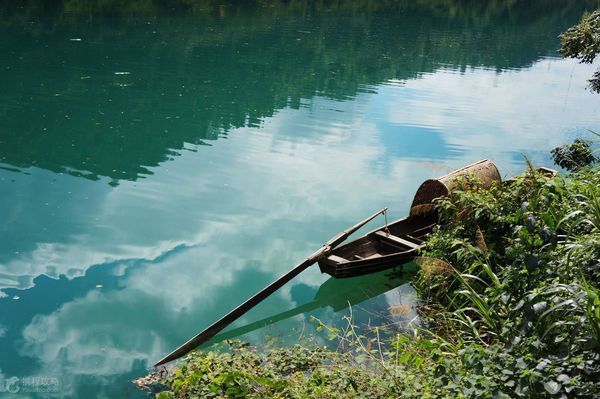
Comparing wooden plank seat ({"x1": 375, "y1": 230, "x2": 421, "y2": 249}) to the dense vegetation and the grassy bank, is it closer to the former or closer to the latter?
the grassy bank

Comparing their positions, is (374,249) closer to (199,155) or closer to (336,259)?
(336,259)

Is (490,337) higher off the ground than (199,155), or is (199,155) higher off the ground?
(490,337)

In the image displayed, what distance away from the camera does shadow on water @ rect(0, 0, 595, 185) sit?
38.1 feet

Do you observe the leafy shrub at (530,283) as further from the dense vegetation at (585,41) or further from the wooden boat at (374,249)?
the dense vegetation at (585,41)

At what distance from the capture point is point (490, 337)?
16.6 feet

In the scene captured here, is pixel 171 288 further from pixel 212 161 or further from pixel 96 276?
pixel 212 161

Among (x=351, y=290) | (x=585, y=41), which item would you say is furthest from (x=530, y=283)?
(x=585, y=41)

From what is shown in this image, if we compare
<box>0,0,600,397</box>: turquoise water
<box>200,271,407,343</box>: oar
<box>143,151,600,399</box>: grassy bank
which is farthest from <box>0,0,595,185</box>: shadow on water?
<box>143,151,600,399</box>: grassy bank

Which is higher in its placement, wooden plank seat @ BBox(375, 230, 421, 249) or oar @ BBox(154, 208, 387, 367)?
wooden plank seat @ BBox(375, 230, 421, 249)

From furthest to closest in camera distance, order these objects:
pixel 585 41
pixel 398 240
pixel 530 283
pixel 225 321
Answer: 1. pixel 585 41
2. pixel 398 240
3. pixel 225 321
4. pixel 530 283

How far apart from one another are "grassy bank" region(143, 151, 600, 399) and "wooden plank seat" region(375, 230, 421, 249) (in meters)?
0.60

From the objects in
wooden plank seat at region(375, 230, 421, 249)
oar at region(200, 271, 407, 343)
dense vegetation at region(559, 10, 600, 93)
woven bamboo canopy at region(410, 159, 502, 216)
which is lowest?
oar at region(200, 271, 407, 343)

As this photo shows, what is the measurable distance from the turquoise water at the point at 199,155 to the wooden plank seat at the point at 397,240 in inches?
13.9

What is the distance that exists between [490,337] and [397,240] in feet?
7.57
